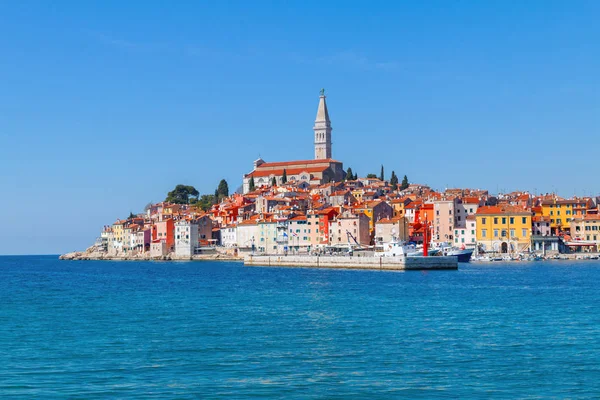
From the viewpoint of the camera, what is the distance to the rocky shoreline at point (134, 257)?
302 feet

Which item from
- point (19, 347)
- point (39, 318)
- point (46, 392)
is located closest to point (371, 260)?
point (39, 318)

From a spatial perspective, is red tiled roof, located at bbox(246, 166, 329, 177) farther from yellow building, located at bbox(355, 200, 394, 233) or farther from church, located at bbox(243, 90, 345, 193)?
yellow building, located at bbox(355, 200, 394, 233)

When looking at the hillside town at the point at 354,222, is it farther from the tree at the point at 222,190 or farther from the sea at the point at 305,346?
the sea at the point at 305,346

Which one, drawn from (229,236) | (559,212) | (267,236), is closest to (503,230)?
(559,212)

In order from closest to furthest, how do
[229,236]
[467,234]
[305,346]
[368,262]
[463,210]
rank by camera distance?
[305,346] < [368,262] < [467,234] < [463,210] < [229,236]

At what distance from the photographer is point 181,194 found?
Answer: 418 ft

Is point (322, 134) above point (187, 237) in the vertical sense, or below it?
above

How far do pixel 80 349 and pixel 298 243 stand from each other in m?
67.6

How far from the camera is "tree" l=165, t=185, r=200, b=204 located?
126106mm

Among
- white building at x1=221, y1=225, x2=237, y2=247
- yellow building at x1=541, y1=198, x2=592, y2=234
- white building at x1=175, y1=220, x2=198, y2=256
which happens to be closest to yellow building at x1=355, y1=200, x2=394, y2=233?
white building at x1=221, y1=225, x2=237, y2=247

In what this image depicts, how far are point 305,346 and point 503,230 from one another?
206ft

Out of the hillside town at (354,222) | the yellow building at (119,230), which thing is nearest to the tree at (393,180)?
the hillside town at (354,222)

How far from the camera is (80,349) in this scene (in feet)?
63.6

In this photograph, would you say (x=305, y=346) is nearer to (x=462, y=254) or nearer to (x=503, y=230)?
(x=462, y=254)
